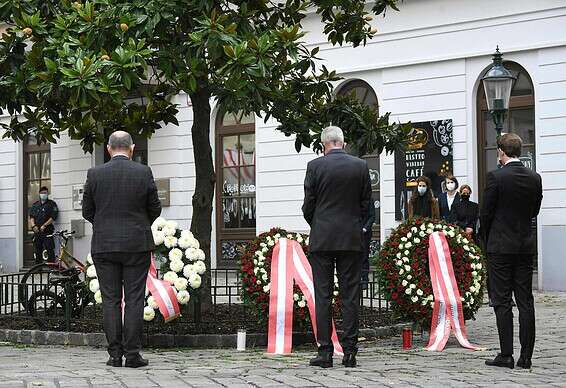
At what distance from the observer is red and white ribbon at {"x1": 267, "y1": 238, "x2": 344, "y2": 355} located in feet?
36.2

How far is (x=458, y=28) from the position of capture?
21.0 metres

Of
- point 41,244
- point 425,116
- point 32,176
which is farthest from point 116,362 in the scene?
point 32,176

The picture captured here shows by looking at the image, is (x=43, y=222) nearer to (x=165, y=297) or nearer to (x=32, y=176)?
(x=32, y=176)

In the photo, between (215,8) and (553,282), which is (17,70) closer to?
(215,8)

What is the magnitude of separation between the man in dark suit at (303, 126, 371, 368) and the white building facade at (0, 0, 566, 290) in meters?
10.6

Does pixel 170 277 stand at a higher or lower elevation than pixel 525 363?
higher

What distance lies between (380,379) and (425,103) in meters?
13.6

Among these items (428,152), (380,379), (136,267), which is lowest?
(380,379)

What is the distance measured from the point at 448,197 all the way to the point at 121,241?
35.8ft

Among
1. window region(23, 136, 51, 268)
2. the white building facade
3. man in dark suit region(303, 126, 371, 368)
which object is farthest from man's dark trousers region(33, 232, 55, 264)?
man in dark suit region(303, 126, 371, 368)

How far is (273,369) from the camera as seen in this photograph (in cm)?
912

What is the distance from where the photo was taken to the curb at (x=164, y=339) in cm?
1154

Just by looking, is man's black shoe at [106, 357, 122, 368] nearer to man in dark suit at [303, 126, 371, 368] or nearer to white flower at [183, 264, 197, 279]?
man in dark suit at [303, 126, 371, 368]

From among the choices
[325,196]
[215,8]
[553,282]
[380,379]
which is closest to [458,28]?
[553,282]
